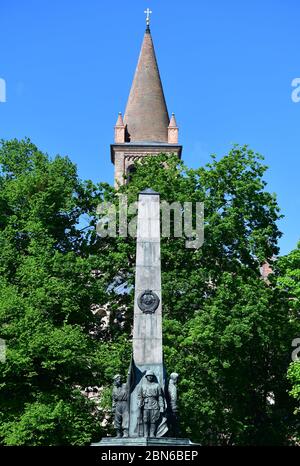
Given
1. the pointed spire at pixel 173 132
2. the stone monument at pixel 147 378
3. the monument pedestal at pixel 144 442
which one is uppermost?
the pointed spire at pixel 173 132

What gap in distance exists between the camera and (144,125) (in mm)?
58531

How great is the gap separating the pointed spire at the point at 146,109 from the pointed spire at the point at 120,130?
0.45 metres

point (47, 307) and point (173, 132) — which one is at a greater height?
point (173, 132)

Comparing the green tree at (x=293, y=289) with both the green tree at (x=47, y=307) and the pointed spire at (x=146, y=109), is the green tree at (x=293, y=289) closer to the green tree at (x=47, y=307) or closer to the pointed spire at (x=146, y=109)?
the green tree at (x=47, y=307)

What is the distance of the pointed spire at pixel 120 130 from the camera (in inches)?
2298

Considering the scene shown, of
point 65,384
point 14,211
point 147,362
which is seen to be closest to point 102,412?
point 65,384

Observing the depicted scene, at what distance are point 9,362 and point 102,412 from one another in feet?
14.4

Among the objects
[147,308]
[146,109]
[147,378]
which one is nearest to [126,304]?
[147,308]

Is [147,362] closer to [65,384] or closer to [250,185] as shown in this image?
[65,384]

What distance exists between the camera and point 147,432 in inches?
651

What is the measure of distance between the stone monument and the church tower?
38905mm

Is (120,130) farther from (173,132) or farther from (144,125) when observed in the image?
(173,132)

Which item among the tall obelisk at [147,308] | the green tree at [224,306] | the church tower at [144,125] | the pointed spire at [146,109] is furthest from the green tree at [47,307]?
the pointed spire at [146,109]

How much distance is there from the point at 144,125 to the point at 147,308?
4168 centimetres
